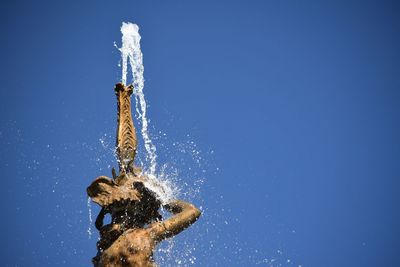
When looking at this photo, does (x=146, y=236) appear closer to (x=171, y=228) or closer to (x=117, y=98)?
(x=171, y=228)

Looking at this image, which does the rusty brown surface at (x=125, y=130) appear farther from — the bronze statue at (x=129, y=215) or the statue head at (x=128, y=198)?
the statue head at (x=128, y=198)

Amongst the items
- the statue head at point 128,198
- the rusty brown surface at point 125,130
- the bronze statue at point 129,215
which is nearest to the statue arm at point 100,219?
the bronze statue at point 129,215

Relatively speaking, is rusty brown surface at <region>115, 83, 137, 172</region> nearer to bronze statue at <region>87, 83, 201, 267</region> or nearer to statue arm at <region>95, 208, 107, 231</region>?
bronze statue at <region>87, 83, 201, 267</region>

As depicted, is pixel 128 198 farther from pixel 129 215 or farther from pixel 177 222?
pixel 177 222

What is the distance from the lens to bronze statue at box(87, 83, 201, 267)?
5.74 m

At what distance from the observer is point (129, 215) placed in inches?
250

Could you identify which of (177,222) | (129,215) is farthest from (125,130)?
(177,222)

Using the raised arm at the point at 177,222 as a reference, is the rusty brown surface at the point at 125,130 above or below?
above

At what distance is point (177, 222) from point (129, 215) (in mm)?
781

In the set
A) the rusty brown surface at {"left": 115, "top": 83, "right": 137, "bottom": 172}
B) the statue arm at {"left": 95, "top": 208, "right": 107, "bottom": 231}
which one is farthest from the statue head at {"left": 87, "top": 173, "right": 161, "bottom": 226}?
the rusty brown surface at {"left": 115, "top": 83, "right": 137, "bottom": 172}

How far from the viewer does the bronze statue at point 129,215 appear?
574 centimetres

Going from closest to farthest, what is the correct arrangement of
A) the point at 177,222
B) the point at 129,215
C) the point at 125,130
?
the point at 177,222 → the point at 129,215 → the point at 125,130

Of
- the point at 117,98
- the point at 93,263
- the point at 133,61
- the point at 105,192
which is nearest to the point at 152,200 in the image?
the point at 105,192

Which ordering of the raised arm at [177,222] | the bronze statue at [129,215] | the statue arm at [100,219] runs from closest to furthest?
the bronze statue at [129,215] < the raised arm at [177,222] < the statue arm at [100,219]
